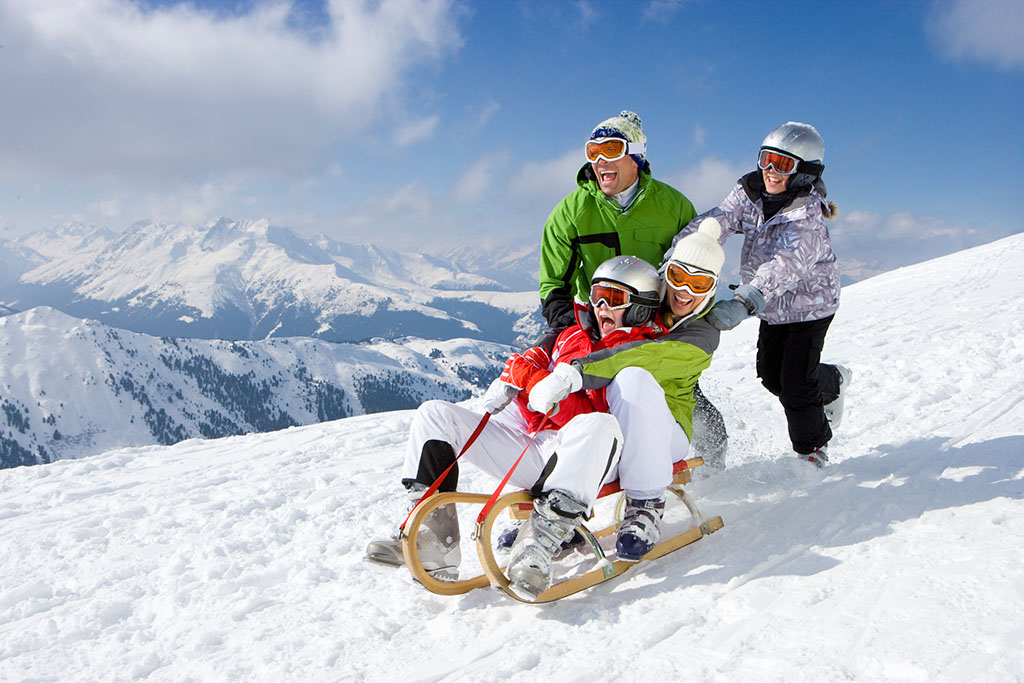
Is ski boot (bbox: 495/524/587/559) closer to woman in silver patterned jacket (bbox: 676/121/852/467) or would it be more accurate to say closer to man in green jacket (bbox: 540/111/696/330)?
man in green jacket (bbox: 540/111/696/330)

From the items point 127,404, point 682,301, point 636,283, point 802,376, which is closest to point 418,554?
point 636,283

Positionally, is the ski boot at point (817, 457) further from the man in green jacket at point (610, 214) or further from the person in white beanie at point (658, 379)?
the man in green jacket at point (610, 214)

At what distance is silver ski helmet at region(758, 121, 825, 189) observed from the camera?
4.01 m

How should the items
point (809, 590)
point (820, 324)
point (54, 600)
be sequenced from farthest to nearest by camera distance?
point (820, 324) → point (54, 600) → point (809, 590)

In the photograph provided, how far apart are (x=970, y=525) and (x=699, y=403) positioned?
1872 mm

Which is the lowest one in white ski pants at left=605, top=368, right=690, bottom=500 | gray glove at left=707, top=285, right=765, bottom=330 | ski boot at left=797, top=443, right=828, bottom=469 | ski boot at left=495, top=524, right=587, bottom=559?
ski boot at left=797, top=443, right=828, bottom=469

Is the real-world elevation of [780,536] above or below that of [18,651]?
below

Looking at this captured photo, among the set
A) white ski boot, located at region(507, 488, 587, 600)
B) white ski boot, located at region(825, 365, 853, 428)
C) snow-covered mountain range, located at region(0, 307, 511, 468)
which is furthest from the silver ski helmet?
snow-covered mountain range, located at region(0, 307, 511, 468)

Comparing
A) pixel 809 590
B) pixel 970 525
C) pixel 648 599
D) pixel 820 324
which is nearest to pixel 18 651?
pixel 648 599

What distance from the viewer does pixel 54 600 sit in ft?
12.2

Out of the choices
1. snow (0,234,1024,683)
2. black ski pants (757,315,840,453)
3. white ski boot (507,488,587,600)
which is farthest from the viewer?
black ski pants (757,315,840,453)

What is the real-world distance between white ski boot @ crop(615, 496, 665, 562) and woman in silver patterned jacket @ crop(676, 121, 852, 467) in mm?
1131

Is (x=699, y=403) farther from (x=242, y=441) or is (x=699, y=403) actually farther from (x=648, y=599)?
(x=242, y=441)

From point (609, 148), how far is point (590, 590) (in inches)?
110
